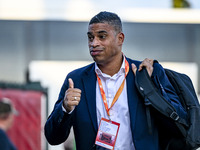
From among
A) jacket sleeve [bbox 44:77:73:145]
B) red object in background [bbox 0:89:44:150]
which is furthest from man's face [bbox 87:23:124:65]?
red object in background [bbox 0:89:44:150]

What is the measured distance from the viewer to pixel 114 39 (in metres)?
3.43

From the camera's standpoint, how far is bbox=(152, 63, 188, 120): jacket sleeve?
3.23 m

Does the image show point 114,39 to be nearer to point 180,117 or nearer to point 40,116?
point 180,117

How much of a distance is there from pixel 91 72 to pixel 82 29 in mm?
4568

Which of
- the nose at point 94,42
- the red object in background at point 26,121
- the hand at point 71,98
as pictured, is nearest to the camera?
the hand at point 71,98

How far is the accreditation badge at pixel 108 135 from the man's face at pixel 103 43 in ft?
1.55

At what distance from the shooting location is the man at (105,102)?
321 centimetres

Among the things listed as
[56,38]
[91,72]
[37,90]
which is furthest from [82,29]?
[91,72]

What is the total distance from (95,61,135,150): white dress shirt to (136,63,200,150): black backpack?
0.16m

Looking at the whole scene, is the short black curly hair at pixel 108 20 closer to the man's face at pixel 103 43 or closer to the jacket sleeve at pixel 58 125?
the man's face at pixel 103 43

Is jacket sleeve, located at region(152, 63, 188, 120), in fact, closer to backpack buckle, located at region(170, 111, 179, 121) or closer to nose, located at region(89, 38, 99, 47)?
backpack buckle, located at region(170, 111, 179, 121)

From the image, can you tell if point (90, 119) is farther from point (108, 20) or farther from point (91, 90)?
point (108, 20)

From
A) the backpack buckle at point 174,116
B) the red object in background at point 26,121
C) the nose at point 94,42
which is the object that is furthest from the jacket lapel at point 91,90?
the red object in background at point 26,121

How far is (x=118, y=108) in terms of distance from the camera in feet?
10.8
